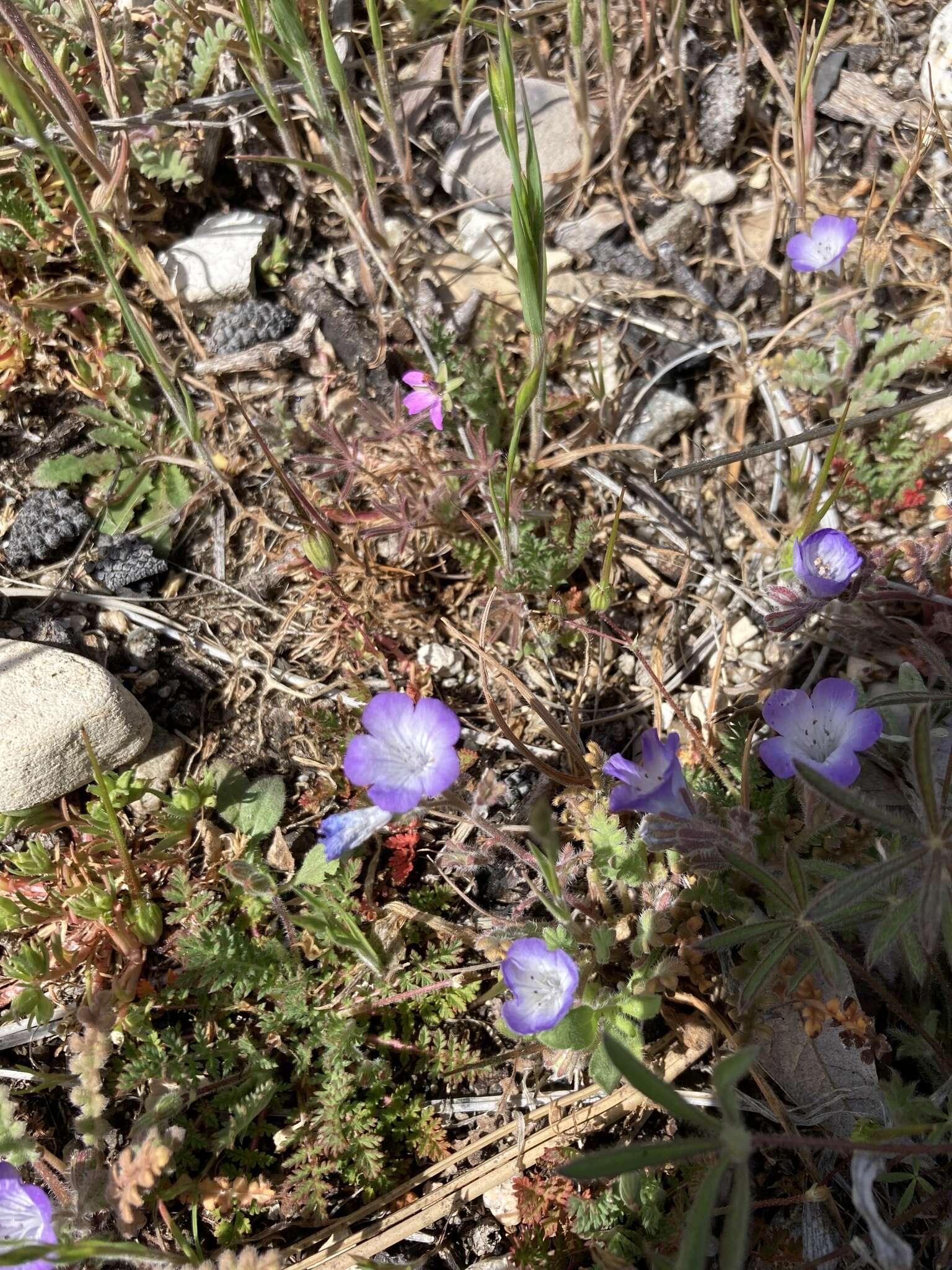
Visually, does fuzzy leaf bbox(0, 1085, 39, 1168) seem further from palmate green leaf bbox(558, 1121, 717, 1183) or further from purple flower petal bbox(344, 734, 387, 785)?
palmate green leaf bbox(558, 1121, 717, 1183)

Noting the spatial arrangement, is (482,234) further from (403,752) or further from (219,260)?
(403,752)

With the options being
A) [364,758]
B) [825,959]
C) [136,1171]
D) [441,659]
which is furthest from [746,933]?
[136,1171]

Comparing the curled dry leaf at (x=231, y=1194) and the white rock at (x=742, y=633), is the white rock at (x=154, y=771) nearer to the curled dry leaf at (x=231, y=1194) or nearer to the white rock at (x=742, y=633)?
the curled dry leaf at (x=231, y=1194)

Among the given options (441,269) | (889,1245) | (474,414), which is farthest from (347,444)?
(889,1245)

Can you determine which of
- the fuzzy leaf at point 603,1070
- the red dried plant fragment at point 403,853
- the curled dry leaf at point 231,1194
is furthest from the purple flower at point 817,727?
the curled dry leaf at point 231,1194

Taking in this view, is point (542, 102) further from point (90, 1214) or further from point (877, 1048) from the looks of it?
point (90, 1214)

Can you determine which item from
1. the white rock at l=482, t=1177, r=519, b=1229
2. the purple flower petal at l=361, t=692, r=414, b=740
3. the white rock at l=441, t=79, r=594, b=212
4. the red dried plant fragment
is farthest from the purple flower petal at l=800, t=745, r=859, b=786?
the white rock at l=441, t=79, r=594, b=212
